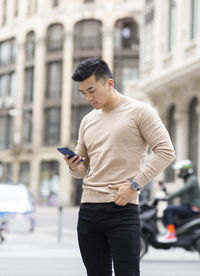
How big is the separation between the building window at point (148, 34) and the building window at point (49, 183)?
2120 cm

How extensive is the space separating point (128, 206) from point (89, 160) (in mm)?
527

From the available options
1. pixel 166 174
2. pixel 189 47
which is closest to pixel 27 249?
pixel 189 47

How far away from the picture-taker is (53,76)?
5138cm

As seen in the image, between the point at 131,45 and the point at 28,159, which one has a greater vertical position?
the point at 131,45

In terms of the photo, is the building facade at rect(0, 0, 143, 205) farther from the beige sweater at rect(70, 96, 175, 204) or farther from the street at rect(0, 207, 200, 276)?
the beige sweater at rect(70, 96, 175, 204)

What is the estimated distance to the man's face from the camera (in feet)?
11.8

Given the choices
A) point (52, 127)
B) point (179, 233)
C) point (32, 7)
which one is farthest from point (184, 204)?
point (32, 7)

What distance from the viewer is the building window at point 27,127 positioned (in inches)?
2055

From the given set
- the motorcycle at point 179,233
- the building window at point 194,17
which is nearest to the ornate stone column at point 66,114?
the building window at point 194,17

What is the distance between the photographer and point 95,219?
3.59 meters

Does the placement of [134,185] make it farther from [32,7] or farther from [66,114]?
[32,7]

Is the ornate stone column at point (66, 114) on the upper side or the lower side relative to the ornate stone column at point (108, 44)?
lower

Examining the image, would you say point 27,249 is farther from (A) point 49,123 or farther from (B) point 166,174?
(A) point 49,123

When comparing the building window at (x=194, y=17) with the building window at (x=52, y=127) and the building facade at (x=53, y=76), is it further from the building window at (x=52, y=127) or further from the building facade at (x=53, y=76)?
the building window at (x=52, y=127)
